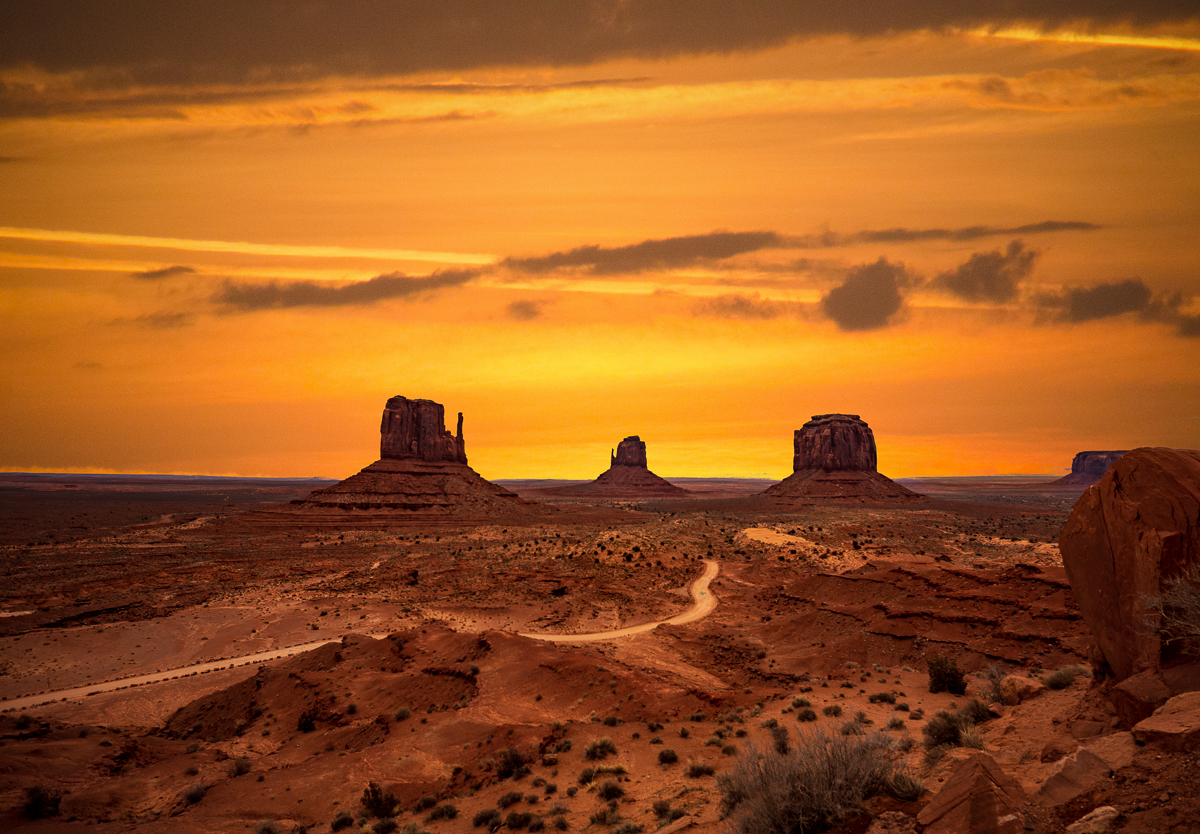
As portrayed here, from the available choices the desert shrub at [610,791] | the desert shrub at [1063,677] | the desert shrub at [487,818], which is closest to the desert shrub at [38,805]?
the desert shrub at [487,818]

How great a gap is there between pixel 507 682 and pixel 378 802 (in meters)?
9.17

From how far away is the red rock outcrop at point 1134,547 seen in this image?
1183 centimetres

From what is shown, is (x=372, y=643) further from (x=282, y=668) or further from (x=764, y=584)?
(x=764, y=584)

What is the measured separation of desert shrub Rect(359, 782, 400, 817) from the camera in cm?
1722

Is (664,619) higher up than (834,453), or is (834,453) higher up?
(834,453)

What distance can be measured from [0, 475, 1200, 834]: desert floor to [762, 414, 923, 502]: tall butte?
86.5 meters

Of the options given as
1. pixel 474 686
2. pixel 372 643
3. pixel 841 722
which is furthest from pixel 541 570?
pixel 841 722

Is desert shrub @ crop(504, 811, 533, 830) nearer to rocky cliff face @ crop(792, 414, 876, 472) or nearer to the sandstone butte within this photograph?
the sandstone butte

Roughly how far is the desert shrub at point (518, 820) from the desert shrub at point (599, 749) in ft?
11.8

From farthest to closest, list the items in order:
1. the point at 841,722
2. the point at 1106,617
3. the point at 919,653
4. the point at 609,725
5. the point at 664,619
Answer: the point at 664,619 → the point at 919,653 → the point at 609,725 → the point at 841,722 → the point at 1106,617

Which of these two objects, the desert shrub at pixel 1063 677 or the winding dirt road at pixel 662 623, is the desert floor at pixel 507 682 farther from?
the winding dirt road at pixel 662 623

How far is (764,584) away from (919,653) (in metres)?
23.1

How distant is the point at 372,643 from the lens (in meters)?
33.2

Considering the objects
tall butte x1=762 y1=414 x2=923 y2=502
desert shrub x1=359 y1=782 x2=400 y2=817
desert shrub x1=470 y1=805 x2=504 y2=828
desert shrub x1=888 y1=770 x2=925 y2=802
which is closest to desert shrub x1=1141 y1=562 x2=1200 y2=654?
desert shrub x1=888 y1=770 x2=925 y2=802
